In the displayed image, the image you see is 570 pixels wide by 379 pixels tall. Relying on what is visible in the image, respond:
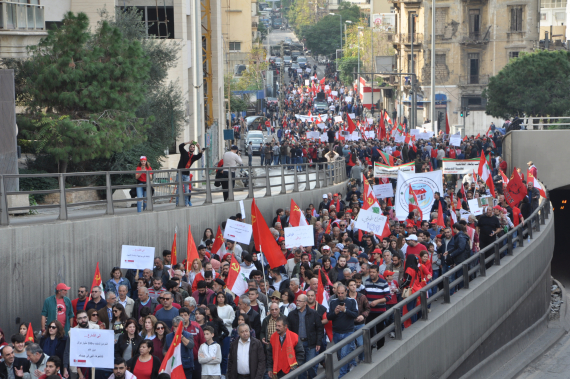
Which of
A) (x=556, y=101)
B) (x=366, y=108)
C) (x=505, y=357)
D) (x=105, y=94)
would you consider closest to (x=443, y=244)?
(x=505, y=357)

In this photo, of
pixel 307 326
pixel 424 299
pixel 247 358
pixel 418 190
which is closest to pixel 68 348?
pixel 247 358

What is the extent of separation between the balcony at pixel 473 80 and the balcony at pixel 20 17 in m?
56.9

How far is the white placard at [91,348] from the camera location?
908 cm

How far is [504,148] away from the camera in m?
37.7

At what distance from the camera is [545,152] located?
35.6 meters

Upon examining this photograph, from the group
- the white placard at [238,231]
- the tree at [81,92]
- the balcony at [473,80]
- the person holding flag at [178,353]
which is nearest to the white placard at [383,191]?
the tree at [81,92]

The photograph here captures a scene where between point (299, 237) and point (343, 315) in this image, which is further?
point (299, 237)

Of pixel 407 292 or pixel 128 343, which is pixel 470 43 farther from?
pixel 128 343

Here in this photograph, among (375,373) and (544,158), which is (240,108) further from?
(375,373)

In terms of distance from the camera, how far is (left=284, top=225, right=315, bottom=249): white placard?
14.1m

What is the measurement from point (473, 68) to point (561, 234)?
3767 cm

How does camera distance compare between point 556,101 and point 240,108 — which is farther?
point 240,108

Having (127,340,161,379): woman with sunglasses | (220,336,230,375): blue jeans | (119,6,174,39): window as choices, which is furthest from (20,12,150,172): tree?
(119,6,174,39): window

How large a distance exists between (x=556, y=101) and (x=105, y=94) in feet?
142
